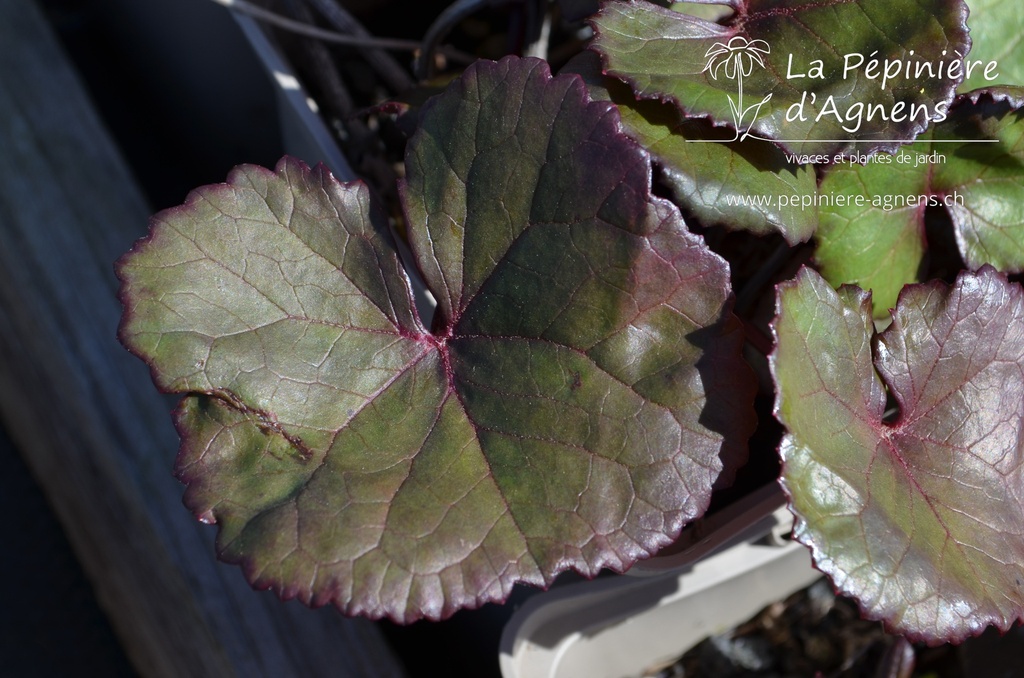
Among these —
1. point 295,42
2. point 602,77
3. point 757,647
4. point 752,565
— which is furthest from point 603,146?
point 757,647

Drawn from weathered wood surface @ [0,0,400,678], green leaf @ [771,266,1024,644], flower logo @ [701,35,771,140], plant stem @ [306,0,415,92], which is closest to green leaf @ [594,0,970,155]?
flower logo @ [701,35,771,140]

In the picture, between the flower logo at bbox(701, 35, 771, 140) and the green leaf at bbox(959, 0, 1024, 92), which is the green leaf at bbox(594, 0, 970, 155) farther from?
the green leaf at bbox(959, 0, 1024, 92)

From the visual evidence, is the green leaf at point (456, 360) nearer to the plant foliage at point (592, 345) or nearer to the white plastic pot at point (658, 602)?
the plant foliage at point (592, 345)

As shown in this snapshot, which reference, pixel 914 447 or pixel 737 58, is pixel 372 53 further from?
pixel 914 447

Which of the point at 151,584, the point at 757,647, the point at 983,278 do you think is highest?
the point at 983,278

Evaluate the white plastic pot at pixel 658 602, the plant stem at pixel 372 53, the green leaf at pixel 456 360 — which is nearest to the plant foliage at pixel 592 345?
the green leaf at pixel 456 360

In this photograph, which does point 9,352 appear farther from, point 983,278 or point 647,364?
point 983,278
